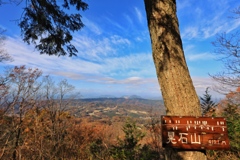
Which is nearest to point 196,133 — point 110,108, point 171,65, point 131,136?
point 171,65

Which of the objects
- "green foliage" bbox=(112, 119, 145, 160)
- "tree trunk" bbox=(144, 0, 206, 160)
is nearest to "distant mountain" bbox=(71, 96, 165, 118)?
"green foliage" bbox=(112, 119, 145, 160)

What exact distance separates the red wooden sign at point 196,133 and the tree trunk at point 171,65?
0.23 feet

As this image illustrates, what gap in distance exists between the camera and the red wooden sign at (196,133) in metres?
1.25

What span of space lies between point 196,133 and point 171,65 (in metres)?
0.62

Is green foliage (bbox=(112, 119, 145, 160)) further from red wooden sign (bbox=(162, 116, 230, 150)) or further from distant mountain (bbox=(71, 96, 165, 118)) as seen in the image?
red wooden sign (bbox=(162, 116, 230, 150))

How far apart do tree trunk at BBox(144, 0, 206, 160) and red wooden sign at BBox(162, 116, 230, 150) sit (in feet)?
0.23

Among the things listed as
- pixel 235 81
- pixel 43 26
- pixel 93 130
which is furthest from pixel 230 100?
pixel 93 130

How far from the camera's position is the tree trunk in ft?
4.52

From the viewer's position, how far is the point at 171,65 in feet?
4.83

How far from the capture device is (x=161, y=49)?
1538mm

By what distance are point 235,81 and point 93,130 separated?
1079 cm

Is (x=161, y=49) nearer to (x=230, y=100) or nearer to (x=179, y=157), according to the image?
(x=179, y=157)

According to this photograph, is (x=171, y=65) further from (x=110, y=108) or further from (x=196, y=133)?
(x=110, y=108)

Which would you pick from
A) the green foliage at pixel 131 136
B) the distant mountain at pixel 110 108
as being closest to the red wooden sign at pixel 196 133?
the distant mountain at pixel 110 108
